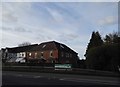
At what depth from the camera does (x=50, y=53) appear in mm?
108750

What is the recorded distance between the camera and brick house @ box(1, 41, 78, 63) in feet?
354

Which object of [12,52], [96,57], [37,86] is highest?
[12,52]

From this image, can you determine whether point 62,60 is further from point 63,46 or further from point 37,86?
point 37,86

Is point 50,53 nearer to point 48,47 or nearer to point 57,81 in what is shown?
point 48,47

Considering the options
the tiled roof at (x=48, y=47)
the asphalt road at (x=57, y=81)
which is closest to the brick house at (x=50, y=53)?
the tiled roof at (x=48, y=47)

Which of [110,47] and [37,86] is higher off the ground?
[110,47]

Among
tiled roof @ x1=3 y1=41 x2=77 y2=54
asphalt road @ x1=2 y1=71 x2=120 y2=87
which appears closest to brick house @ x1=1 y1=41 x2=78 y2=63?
tiled roof @ x1=3 y1=41 x2=77 y2=54

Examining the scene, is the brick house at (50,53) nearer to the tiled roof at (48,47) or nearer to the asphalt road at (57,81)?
the tiled roof at (48,47)

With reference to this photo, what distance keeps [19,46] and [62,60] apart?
3458cm

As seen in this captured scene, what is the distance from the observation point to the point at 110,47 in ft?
146

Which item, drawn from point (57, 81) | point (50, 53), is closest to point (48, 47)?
point (50, 53)

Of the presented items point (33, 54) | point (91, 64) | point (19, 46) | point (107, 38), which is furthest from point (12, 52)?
point (91, 64)

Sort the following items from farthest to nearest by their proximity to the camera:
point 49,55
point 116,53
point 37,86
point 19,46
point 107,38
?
1. point 19,46
2. point 49,55
3. point 107,38
4. point 116,53
5. point 37,86

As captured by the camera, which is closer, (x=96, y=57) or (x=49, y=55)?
(x=96, y=57)
